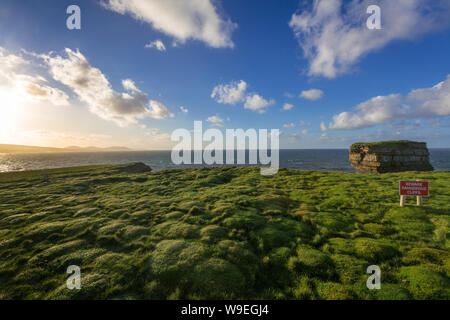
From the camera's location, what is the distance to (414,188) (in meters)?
15.9

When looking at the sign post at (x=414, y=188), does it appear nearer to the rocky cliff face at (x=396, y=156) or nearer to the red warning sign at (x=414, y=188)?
the red warning sign at (x=414, y=188)

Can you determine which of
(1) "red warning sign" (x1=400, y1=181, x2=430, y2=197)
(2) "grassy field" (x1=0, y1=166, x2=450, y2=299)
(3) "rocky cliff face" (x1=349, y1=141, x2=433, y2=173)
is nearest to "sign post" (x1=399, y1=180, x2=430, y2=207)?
(1) "red warning sign" (x1=400, y1=181, x2=430, y2=197)

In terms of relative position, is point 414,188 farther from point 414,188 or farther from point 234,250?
point 234,250

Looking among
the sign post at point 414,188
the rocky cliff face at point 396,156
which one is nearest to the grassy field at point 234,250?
the sign post at point 414,188

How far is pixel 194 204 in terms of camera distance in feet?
63.7

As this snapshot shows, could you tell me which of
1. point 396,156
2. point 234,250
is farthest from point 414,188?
point 396,156

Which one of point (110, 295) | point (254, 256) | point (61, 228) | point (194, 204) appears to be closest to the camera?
point (110, 295)

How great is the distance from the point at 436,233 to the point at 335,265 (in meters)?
9.55

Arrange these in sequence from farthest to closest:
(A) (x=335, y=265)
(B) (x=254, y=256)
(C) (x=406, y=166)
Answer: (C) (x=406, y=166), (B) (x=254, y=256), (A) (x=335, y=265)

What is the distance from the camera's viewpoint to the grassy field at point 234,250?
7.70 meters

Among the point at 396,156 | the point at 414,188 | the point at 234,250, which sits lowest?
the point at 234,250

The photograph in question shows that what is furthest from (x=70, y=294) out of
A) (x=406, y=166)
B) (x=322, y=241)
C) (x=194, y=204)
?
(x=406, y=166)

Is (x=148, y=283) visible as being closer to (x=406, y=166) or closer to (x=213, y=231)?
(x=213, y=231)

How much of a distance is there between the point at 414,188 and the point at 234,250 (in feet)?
62.0
